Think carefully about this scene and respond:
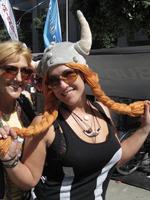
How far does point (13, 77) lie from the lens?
2.23m

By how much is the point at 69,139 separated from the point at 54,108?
7.5 inches

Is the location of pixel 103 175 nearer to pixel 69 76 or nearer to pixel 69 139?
pixel 69 139

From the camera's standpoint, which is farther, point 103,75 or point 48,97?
point 103,75

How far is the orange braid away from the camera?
5.90ft

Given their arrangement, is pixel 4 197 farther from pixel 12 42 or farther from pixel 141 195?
pixel 141 195

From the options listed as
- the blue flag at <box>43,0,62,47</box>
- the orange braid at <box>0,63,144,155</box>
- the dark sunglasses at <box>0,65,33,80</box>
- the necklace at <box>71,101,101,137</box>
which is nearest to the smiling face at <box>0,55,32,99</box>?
the dark sunglasses at <box>0,65,33,80</box>

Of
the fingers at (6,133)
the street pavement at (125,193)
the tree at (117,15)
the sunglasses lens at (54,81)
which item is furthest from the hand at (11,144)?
the tree at (117,15)

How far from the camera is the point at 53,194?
1931 mm

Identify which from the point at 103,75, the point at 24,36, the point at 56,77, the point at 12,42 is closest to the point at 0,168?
the point at 56,77

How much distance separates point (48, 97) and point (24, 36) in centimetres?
2882

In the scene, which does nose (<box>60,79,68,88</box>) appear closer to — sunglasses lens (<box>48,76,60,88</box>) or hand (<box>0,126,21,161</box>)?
sunglasses lens (<box>48,76,60,88</box>)

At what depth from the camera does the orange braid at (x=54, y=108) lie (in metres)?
1.80

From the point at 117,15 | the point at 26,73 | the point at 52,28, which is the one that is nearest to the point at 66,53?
the point at 26,73

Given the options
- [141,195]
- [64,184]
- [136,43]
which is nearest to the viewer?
[64,184]
